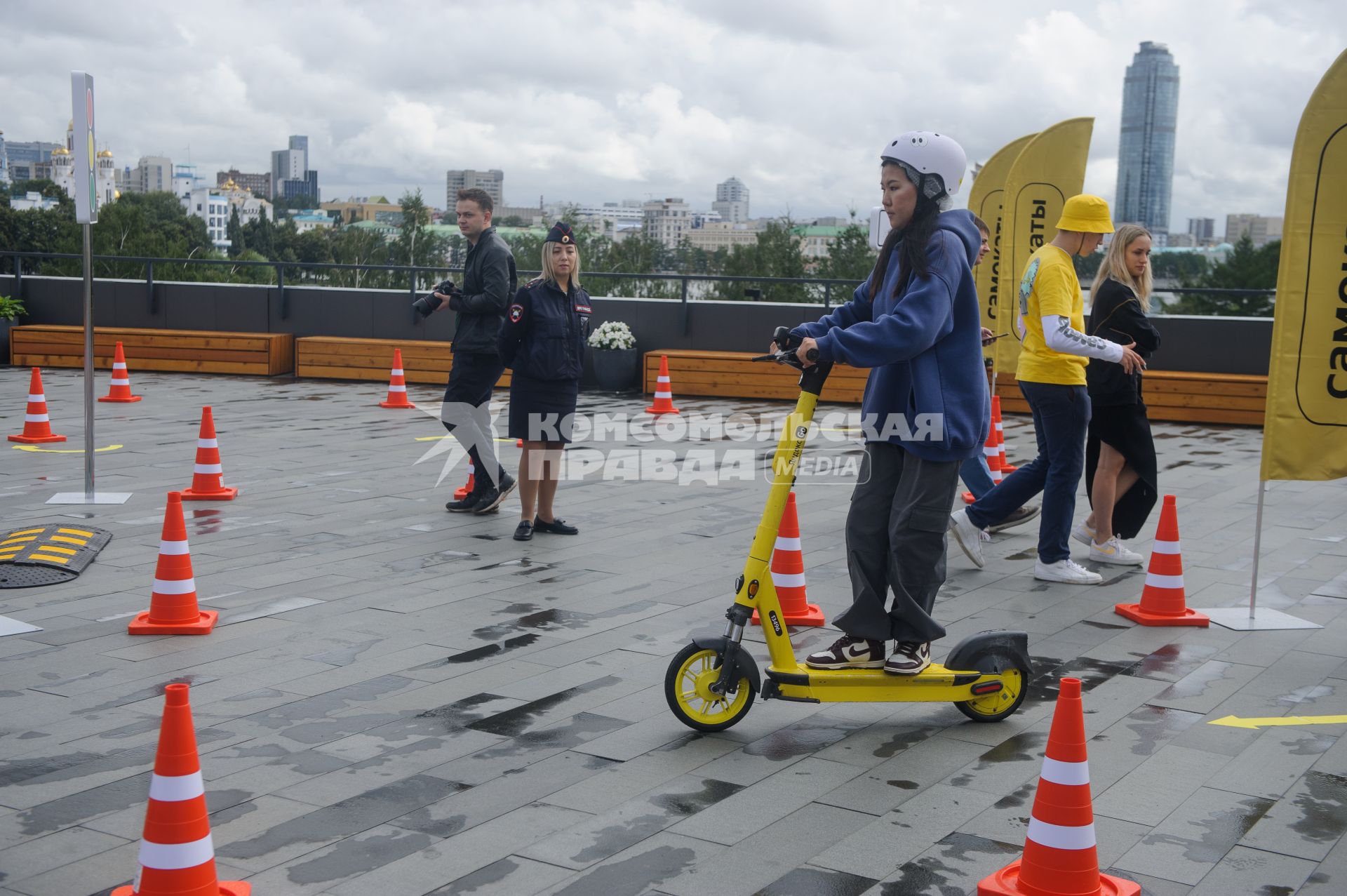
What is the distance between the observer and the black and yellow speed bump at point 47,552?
6410 mm

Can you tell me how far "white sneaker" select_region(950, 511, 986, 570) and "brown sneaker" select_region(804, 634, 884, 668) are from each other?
2.68 m

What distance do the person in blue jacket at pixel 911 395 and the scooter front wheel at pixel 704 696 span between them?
0.98ft

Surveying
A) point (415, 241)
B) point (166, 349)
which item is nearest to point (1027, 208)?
point (166, 349)

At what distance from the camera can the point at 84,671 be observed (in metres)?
4.98

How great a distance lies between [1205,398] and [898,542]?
39.0 feet

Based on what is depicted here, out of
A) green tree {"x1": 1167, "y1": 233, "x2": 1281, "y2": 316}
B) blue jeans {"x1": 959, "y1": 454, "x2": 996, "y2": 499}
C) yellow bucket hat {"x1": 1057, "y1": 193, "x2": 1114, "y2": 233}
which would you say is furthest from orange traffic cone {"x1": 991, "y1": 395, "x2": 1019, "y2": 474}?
green tree {"x1": 1167, "y1": 233, "x2": 1281, "y2": 316}

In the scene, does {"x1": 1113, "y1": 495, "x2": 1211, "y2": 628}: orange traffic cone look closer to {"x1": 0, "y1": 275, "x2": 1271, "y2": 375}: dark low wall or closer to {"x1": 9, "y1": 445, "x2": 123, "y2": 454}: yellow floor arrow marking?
{"x1": 9, "y1": 445, "x2": 123, "y2": 454}: yellow floor arrow marking

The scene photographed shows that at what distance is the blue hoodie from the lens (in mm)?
4184

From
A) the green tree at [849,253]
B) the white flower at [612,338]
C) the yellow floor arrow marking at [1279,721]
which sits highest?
the green tree at [849,253]

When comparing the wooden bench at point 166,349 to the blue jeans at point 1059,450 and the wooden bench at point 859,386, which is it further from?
the blue jeans at point 1059,450

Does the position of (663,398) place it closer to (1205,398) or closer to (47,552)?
(1205,398)

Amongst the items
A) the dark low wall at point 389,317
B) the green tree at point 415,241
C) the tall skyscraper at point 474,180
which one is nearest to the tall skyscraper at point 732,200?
the tall skyscraper at point 474,180

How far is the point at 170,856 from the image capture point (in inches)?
115

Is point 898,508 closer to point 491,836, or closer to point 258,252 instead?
point 491,836
